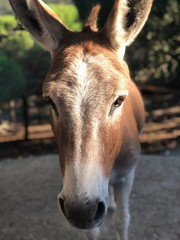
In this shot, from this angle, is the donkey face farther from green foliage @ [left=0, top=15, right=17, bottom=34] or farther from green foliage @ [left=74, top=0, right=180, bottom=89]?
green foliage @ [left=74, top=0, right=180, bottom=89]

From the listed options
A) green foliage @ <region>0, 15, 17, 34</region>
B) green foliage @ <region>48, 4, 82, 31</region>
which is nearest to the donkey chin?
green foliage @ <region>0, 15, 17, 34</region>

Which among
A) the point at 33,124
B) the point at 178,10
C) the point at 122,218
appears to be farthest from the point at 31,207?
the point at 178,10

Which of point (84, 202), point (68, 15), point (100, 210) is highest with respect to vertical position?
point (84, 202)

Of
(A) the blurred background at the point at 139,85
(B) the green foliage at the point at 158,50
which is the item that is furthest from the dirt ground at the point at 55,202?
(B) the green foliage at the point at 158,50

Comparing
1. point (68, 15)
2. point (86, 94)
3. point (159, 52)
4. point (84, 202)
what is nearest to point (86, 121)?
point (86, 94)

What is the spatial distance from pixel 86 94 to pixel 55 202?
3634 millimetres

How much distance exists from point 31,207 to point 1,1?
20.8 ft

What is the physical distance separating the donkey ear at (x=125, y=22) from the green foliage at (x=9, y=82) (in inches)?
255

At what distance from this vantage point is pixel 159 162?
24.4ft

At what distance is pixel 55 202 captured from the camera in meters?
5.94

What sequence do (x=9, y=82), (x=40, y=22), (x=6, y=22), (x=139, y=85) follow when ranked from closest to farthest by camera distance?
(x=40, y=22)
(x=6, y=22)
(x=9, y=82)
(x=139, y=85)

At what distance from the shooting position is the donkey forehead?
8.52ft

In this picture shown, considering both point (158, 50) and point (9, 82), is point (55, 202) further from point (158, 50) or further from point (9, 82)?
point (158, 50)

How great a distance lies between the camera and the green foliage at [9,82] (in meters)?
9.32
